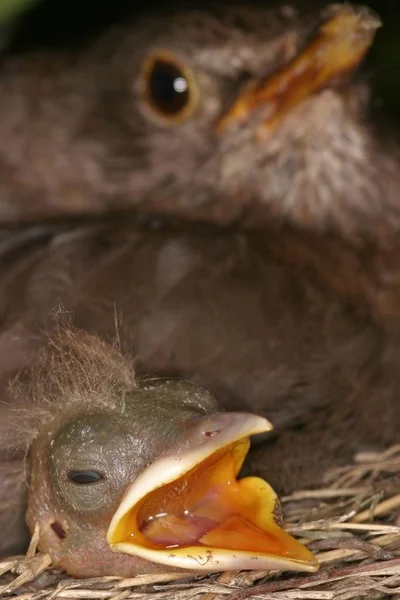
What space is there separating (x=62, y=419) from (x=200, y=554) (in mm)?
334

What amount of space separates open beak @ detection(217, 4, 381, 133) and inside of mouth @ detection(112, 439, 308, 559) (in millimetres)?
823

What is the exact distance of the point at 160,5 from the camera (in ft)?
8.39

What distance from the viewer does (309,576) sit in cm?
165

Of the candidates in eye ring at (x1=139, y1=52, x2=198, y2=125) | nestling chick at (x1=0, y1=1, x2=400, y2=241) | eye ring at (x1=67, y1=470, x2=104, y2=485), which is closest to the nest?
eye ring at (x1=67, y1=470, x2=104, y2=485)

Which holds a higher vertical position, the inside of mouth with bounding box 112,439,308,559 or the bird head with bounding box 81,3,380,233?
the bird head with bounding box 81,3,380,233

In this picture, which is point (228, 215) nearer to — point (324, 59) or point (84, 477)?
point (324, 59)

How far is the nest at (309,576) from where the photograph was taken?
162cm

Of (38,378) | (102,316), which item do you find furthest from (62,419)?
(102,316)

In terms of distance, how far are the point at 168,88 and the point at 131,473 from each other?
1.08m

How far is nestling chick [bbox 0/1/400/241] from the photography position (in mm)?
2172

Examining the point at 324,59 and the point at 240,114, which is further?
the point at 240,114

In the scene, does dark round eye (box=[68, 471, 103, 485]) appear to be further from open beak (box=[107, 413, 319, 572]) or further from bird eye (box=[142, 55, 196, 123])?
bird eye (box=[142, 55, 196, 123])

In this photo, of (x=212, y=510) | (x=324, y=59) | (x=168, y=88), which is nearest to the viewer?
(x=212, y=510)

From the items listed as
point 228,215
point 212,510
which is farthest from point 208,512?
point 228,215
